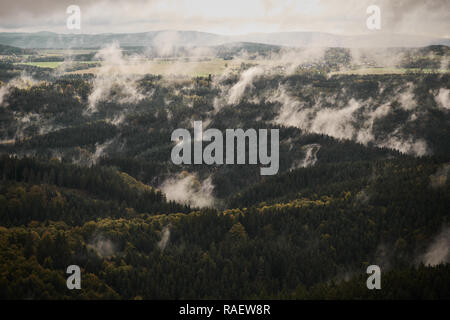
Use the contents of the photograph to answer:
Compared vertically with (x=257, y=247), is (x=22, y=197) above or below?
above

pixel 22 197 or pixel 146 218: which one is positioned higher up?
pixel 22 197

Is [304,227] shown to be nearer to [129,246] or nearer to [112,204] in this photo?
[129,246]

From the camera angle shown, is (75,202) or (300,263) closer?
(300,263)

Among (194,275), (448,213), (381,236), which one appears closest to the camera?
(194,275)

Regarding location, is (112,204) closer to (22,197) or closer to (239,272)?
(22,197)

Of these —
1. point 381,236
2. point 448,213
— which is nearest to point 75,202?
point 381,236

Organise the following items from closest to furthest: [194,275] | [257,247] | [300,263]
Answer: [194,275] < [300,263] < [257,247]

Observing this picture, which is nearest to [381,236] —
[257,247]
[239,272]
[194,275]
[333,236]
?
[333,236]
